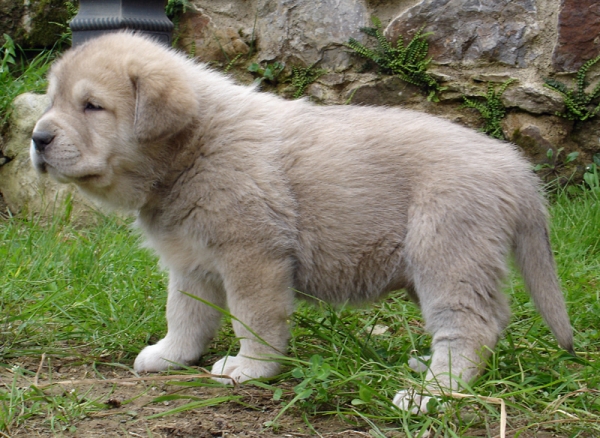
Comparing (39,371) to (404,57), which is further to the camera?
(404,57)

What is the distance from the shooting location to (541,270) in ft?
10.2

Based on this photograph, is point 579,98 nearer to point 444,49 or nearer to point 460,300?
point 444,49

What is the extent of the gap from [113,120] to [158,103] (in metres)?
0.22

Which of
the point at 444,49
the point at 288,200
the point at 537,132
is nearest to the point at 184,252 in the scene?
the point at 288,200

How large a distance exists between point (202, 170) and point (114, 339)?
97 cm

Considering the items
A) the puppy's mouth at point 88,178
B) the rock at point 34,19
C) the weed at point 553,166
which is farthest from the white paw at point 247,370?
the rock at point 34,19

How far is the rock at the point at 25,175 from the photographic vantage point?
571 centimetres

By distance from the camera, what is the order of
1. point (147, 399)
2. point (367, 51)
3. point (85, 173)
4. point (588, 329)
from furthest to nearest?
point (367, 51)
point (588, 329)
point (85, 173)
point (147, 399)

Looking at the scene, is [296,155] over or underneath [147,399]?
over

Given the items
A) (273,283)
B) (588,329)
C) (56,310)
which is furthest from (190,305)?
(588,329)

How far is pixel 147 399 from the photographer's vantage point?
2.91 meters

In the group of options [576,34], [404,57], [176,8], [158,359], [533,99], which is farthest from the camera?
[176,8]

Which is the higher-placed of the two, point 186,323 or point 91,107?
point 91,107

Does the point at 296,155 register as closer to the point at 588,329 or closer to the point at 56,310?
the point at 56,310
